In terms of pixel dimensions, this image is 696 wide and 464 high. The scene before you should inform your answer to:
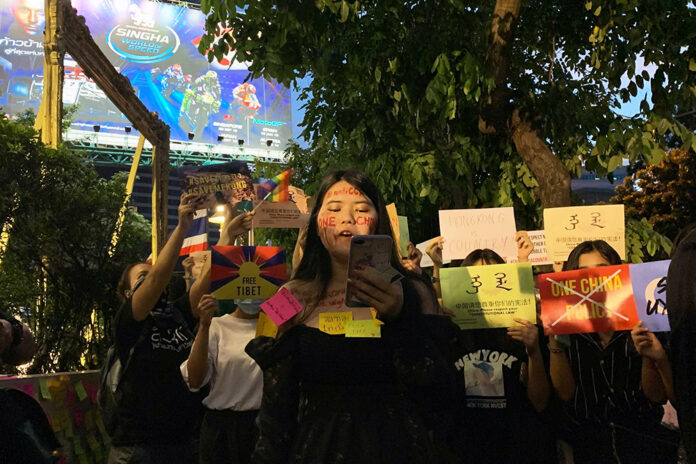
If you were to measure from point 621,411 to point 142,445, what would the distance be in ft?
7.60

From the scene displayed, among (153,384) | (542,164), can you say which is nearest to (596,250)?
(153,384)

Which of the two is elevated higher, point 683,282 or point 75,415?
point 683,282

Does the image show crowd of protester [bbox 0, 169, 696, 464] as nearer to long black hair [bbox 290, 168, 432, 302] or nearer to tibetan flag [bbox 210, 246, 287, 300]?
long black hair [bbox 290, 168, 432, 302]

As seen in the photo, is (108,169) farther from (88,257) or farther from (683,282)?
(683,282)

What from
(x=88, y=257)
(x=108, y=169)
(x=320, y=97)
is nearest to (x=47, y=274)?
(x=88, y=257)

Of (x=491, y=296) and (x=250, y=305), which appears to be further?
(x=250, y=305)

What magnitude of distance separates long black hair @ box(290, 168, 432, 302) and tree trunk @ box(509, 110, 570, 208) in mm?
4347

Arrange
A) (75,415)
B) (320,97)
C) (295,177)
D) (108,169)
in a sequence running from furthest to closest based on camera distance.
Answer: (108,169)
(295,177)
(320,97)
(75,415)

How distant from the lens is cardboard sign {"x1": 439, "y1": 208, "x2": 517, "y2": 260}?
16.9ft

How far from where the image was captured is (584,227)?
15.3 ft

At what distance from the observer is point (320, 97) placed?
30.0 ft

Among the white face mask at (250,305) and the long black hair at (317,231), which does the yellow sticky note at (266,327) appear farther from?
the white face mask at (250,305)

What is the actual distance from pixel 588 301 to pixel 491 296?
0.47 m

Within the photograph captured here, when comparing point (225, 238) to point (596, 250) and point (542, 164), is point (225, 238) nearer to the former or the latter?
point (596, 250)
